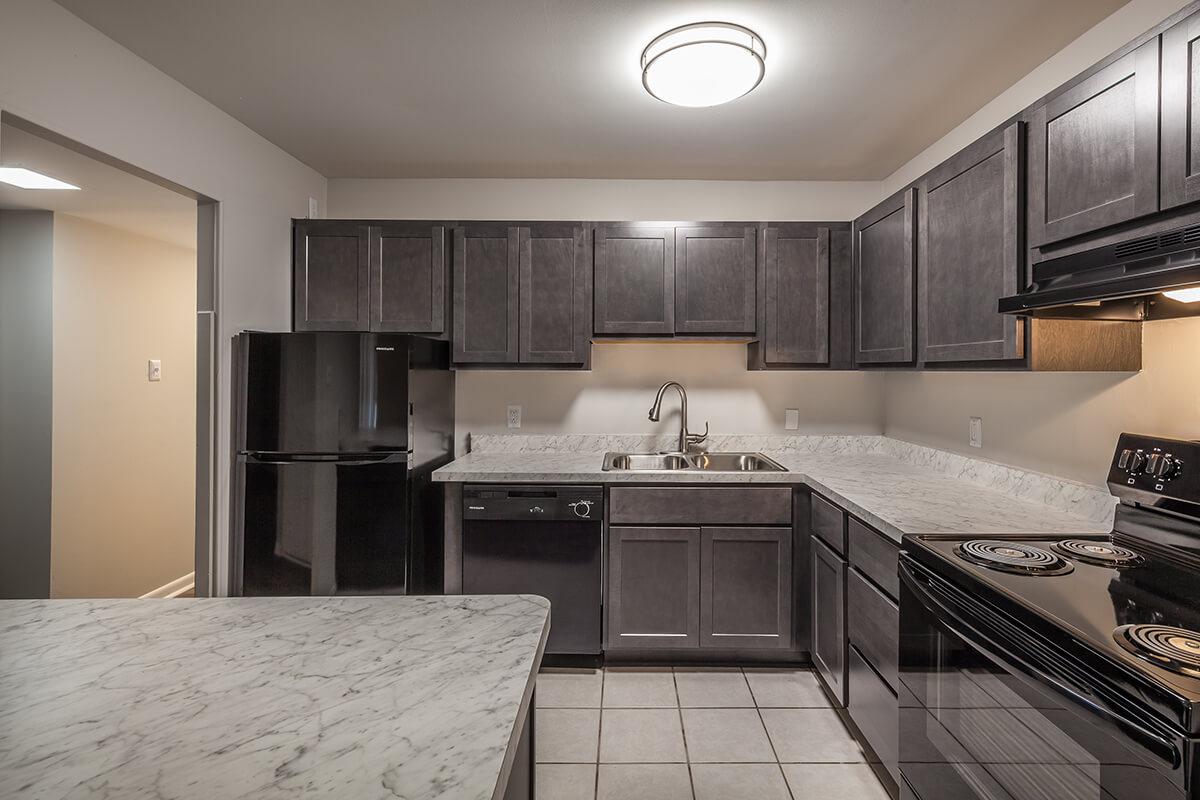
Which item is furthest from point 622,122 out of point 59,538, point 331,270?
point 59,538

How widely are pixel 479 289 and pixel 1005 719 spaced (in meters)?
2.57

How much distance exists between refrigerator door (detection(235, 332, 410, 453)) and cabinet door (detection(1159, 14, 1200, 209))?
2487 mm

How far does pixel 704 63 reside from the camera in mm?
1892

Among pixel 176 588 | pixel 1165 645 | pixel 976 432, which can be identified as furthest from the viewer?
pixel 176 588

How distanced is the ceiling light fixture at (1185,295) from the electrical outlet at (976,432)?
3.44 feet

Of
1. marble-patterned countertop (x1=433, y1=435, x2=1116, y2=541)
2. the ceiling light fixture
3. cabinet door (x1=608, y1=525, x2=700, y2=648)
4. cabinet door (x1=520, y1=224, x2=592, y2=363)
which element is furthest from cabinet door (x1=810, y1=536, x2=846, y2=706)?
cabinet door (x1=520, y1=224, x2=592, y2=363)

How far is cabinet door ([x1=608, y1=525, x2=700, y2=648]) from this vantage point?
8.71ft

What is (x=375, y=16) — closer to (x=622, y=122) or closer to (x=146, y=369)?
(x=622, y=122)

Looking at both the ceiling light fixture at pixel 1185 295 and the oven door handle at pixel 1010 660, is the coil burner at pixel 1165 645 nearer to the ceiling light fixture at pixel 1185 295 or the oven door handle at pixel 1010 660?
the oven door handle at pixel 1010 660

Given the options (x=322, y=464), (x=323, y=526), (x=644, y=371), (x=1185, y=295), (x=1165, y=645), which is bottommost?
(x=323, y=526)

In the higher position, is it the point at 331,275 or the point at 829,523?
the point at 331,275

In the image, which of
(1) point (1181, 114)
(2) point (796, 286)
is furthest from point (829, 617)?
(1) point (1181, 114)

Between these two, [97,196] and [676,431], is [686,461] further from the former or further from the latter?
[97,196]

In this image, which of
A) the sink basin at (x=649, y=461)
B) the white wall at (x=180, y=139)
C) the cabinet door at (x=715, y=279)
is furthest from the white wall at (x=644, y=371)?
the white wall at (x=180, y=139)
